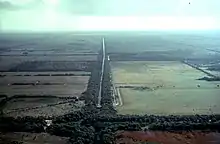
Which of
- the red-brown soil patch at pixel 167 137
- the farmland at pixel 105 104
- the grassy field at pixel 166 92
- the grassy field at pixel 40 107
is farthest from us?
the grassy field at pixel 166 92

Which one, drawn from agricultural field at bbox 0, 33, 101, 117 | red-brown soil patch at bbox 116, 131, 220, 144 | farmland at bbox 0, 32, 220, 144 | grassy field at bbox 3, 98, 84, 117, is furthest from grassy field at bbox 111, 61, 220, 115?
red-brown soil patch at bbox 116, 131, 220, 144

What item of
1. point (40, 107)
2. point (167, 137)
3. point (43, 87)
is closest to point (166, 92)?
point (40, 107)

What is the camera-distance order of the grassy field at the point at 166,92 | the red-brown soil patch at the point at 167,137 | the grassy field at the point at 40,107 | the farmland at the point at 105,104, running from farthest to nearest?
the grassy field at the point at 166,92
the grassy field at the point at 40,107
the farmland at the point at 105,104
the red-brown soil patch at the point at 167,137

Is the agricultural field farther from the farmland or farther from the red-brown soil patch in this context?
the red-brown soil patch

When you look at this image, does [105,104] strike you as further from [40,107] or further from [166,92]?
[166,92]

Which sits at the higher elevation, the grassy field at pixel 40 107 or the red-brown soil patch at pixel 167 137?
the red-brown soil patch at pixel 167 137

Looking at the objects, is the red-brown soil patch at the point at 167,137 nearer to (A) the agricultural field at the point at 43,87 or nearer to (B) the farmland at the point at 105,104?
(B) the farmland at the point at 105,104

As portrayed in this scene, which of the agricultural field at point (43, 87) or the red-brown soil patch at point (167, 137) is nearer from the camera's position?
the red-brown soil patch at point (167, 137)

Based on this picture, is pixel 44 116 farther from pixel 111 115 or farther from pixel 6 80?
pixel 6 80

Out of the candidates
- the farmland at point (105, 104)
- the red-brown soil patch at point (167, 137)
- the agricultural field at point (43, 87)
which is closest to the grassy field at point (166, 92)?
the farmland at point (105, 104)

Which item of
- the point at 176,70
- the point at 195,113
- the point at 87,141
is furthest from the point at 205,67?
the point at 87,141
